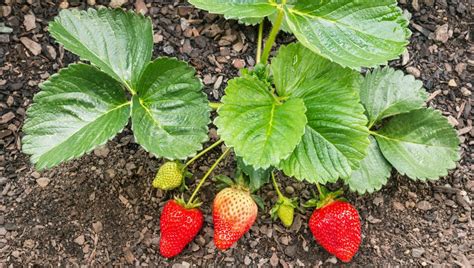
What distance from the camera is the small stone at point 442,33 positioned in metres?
1.71

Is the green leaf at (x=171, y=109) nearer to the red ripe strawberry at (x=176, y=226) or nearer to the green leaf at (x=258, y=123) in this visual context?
the green leaf at (x=258, y=123)

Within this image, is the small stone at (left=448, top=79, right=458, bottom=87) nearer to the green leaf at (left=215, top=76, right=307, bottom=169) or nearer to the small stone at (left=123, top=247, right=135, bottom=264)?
the green leaf at (left=215, top=76, right=307, bottom=169)

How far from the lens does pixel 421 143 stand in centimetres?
154

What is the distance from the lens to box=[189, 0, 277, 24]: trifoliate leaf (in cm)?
126

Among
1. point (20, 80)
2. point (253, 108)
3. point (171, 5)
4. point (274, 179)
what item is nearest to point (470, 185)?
point (274, 179)

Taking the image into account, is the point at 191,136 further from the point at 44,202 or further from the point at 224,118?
the point at 44,202

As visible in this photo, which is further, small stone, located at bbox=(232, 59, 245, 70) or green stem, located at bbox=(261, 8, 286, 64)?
small stone, located at bbox=(232, 59, 245, 70)

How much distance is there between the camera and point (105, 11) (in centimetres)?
140

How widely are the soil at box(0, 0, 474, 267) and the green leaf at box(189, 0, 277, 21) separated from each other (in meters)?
0.36

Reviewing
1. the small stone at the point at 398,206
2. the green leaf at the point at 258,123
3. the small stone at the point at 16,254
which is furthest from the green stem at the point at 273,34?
the small stone at the point at 16,254

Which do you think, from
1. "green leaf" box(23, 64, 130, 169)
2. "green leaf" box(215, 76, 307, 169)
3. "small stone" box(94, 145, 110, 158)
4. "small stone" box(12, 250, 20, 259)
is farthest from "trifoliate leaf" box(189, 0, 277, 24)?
"small stone" box(12, 250, 20, 259)

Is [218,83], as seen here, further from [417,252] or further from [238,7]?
[417,252]

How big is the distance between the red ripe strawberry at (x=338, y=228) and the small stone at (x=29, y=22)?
2.71 ft

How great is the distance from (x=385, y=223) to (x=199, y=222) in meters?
0.44
